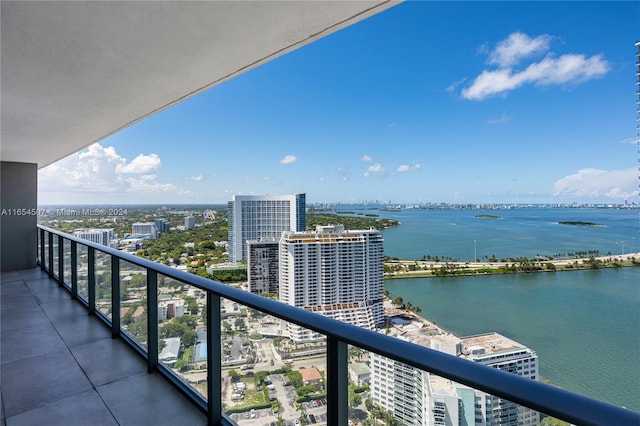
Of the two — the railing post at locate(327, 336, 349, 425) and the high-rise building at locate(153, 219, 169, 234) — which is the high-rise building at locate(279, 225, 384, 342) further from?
the railing post at locate(327, 336, 349, 425)

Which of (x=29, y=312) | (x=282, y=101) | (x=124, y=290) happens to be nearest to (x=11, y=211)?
(x=29, y=312)

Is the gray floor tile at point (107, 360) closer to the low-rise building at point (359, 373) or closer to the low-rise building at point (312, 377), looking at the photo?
the low-rise building at point (312, 377)

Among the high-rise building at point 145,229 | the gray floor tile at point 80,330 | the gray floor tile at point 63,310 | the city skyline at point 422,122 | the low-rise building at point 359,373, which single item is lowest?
the gray floor tile at point 80,330

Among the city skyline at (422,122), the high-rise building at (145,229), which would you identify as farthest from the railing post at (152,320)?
the city skyline at (422,122)

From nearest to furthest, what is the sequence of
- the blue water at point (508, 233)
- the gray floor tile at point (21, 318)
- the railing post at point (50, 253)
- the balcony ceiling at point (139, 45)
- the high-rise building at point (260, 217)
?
the balcony ceiling at point (139, 45)
the gray floor tile at point (21, 318)
the railing post at point (50, 253)
the blue water at point (508, 233)
the high-rise building at point (260, 217)

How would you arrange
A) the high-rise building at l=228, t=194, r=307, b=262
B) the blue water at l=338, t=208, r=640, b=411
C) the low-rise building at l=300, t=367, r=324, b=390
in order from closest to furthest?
the low-rise building at l=300, t=367, r=324, b=390
the blue water at l=338, t=208, r=640, b=411
the high-rise building at l=228, t=194, r=307, b=262

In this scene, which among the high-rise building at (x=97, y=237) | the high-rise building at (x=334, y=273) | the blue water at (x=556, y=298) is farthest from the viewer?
the high-rise building at (x=334, y=273)

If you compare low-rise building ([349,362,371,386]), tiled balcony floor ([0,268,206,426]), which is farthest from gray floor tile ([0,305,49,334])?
low-rise building ([349,362,371,386])
